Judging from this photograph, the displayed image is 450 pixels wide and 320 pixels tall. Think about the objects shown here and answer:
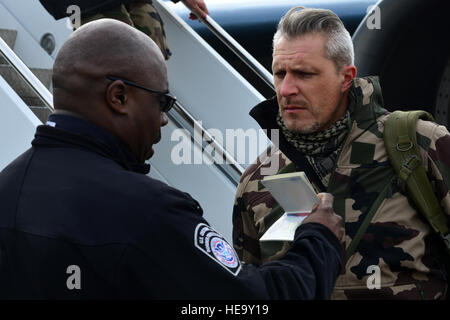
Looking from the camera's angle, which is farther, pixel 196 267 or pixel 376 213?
pixel 376 213

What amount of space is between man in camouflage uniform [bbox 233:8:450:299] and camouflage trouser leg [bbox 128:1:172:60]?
1.12 meters

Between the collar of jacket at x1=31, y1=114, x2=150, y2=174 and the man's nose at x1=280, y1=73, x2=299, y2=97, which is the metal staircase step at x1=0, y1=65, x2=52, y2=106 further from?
the collar of jacket at x1=31, y1=114, x2=150, y2=174

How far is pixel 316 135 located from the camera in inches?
85.7

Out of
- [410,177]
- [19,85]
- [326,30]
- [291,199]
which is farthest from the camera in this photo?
[19,85]

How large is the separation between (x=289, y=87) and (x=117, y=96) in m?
0.79

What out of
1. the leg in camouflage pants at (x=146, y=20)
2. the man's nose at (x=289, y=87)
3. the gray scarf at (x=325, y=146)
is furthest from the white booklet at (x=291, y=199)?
the leg in camouflage pants at (x=146, y=20)

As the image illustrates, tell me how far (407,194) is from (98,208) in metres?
0.98

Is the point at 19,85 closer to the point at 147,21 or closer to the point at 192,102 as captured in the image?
the point at 147,21

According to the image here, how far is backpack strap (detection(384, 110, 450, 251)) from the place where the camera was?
1.94m

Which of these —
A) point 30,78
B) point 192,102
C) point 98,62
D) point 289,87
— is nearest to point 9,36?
point 192,102

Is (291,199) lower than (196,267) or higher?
higher

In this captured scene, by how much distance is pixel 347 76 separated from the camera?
2260 mm

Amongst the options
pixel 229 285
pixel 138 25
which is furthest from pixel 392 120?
pixel 138 25

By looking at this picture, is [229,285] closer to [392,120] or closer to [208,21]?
[392,120]
